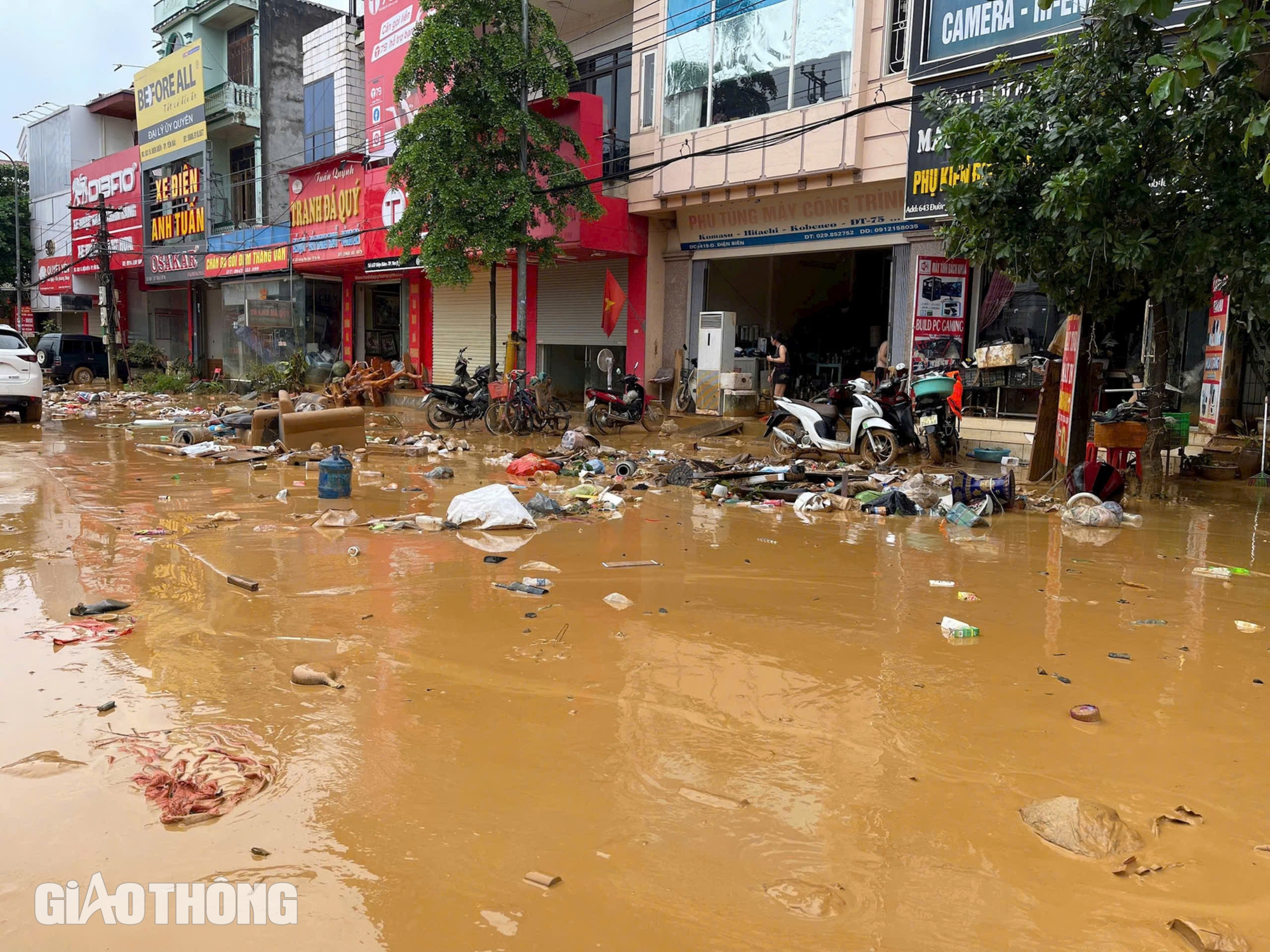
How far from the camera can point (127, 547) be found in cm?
641

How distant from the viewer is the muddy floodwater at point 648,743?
235 cm

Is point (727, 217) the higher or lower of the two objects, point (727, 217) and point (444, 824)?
the higher

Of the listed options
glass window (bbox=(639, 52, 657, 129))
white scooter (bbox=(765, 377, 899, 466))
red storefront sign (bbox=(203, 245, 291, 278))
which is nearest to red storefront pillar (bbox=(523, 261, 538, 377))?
glass window (bbox=(639, 52, 657, 129))

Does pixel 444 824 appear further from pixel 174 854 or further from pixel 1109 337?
pixel 1109 337

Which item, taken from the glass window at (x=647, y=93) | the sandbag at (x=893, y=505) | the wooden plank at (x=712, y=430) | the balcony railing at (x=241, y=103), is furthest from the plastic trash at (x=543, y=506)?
the balcony railing at (x=241, y=103)

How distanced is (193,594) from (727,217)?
44.9 feet

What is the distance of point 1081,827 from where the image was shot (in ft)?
8.86

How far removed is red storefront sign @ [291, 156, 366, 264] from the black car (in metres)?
9.88

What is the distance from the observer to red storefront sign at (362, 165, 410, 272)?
2033 centimetres

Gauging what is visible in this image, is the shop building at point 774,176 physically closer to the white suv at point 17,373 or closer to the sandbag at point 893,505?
the sandbag at point 893,505

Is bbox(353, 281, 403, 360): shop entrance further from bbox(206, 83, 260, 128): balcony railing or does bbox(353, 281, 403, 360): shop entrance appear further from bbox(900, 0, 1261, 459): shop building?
bbox(900, 0, 1261, 459): shop building

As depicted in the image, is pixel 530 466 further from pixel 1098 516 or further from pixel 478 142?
pixel 478 142

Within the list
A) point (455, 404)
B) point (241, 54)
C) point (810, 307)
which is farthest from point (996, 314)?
point (241, 54)

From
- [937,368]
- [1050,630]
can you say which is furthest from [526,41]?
[1050,630]
